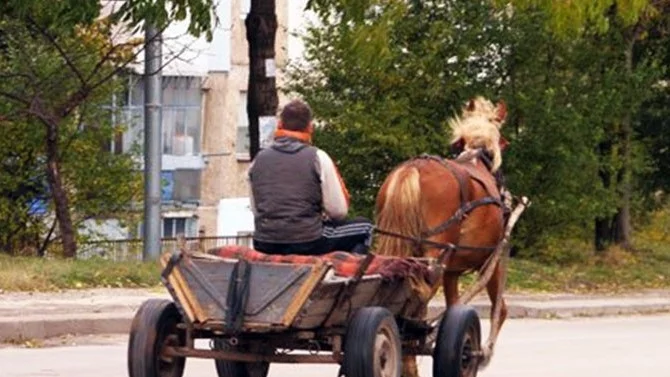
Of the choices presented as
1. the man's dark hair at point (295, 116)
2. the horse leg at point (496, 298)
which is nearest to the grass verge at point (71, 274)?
the horse leg at point (496, 298)

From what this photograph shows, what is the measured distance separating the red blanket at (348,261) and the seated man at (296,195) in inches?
7.5

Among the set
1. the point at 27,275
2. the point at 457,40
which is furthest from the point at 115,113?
the point at 27,275

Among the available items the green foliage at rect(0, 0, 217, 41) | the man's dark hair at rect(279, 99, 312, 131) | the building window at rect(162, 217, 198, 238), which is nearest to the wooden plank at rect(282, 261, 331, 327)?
the man's dark hair at rect(279, 99, 312, 131)

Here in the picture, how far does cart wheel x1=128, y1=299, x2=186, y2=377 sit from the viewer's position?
12.4 m

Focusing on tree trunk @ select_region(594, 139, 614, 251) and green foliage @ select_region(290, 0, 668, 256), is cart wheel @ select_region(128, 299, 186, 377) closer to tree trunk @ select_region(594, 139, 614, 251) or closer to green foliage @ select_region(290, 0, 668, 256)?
green foliage @ select_region(290, 0, 668, 256)

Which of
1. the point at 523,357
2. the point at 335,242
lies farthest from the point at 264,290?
the point at 523,357

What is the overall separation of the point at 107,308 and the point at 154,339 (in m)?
8.79

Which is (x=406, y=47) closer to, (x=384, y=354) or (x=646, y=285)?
(x=646, y=285)

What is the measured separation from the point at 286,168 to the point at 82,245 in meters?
23.3

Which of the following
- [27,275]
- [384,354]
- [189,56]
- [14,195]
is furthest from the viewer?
[189,56]

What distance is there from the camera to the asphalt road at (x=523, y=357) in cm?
1644

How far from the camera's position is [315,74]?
33.2 m

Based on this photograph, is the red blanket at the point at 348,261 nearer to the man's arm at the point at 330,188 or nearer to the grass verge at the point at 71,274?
the man's arm at the point at 330,188

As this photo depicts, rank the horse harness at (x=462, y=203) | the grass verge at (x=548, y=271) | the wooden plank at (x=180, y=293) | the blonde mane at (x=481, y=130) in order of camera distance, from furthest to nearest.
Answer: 1. the grass verge at (x=548, y=271)
2. the blonde mane at (x=481, y=130)
3. the horse harness at (x=462, y=203)
4. the wooden plank at (x=180, y=293)
